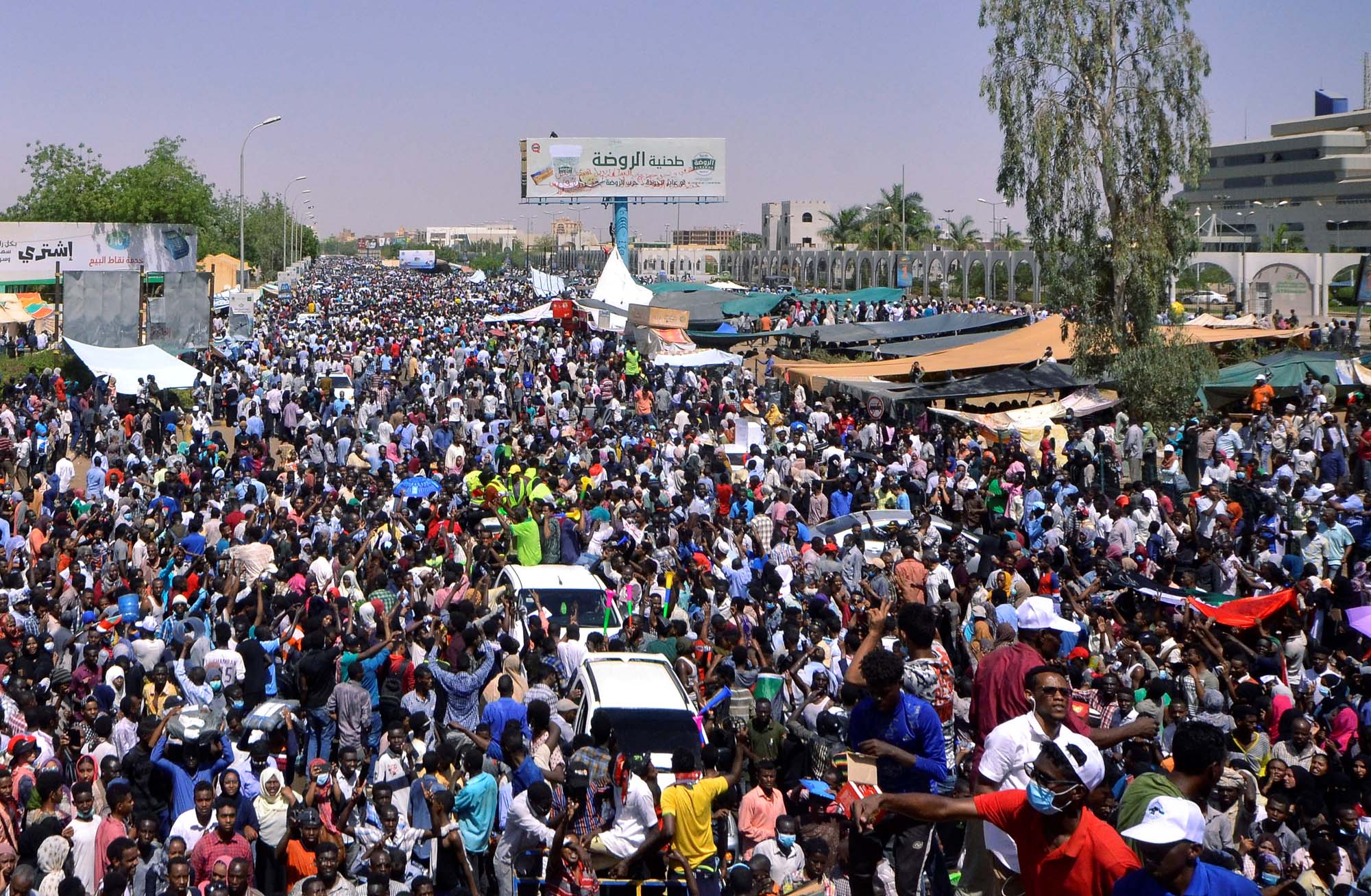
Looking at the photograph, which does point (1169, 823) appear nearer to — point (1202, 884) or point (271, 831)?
point (1202, 884)

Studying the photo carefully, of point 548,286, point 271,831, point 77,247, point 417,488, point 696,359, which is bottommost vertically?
point 271,831

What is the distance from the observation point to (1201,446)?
17.3 meters

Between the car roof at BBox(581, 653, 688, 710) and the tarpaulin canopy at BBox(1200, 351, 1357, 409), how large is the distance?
594 inches

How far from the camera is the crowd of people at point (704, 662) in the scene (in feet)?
17.4

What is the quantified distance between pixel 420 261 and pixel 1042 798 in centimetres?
14731

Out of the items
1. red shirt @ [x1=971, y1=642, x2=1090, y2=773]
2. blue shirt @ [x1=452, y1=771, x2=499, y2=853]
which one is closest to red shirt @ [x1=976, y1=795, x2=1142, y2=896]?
red shirt @ [x1=971, y1=642, x2=1090, y2=773]

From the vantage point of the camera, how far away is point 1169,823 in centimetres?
341

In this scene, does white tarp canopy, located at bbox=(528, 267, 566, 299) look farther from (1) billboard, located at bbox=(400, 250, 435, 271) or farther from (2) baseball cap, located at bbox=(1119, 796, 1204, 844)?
(1) billboard, located at bbox=(400, 250, 435, 271)

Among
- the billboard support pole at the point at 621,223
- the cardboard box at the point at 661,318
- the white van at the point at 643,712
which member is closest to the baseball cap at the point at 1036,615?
the white van at the point at 643,712

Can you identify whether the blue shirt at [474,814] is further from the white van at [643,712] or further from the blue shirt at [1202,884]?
the blue shirt at [1202,884]

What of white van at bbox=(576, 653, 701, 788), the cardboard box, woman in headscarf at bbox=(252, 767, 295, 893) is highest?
the cardboard box

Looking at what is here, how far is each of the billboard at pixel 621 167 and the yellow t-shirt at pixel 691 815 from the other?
2680 inches

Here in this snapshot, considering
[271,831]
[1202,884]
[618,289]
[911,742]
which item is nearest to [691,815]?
[911,742]

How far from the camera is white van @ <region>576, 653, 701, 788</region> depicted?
7766 mm
